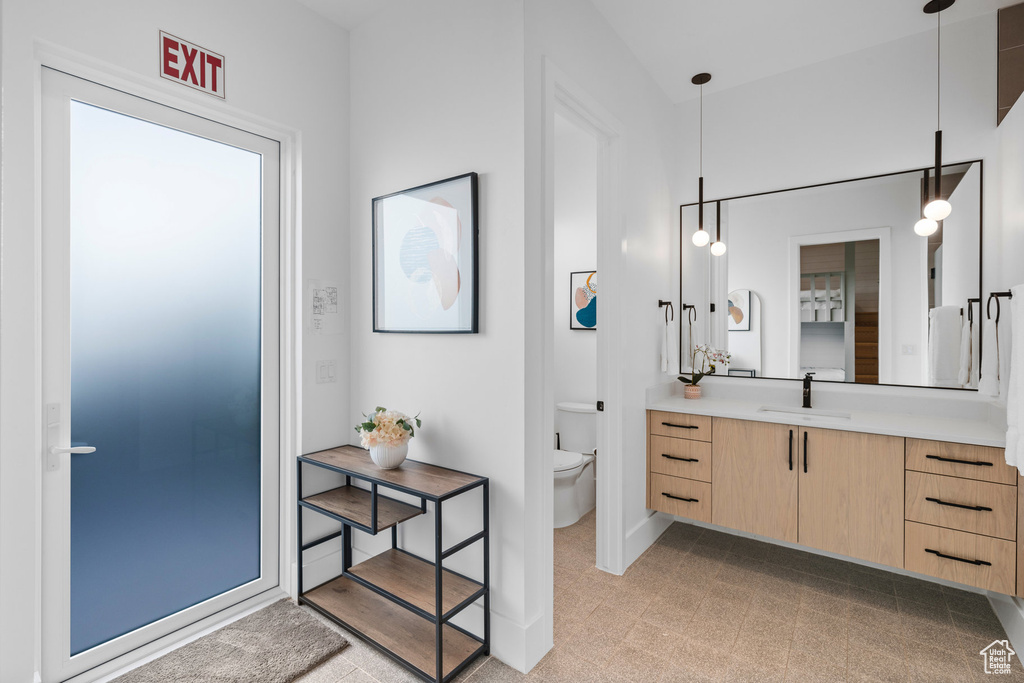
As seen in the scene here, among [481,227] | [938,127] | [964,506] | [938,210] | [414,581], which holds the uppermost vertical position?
[938,127]

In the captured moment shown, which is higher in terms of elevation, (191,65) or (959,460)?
(191,65)

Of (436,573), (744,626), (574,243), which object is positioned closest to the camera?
(436,573)

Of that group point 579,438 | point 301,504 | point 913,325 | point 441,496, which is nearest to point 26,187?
point 301,504

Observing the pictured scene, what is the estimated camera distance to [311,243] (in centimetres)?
230

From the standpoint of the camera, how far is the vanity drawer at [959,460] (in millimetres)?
1883

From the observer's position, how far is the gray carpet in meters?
1.74

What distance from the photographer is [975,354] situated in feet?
7.43

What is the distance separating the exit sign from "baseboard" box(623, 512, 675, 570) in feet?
9.51

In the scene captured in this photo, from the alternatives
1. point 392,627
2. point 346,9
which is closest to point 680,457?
point 392,627

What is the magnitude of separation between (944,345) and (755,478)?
3.70 ft

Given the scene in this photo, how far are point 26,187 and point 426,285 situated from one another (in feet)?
4.48

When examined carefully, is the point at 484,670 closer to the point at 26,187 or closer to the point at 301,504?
the point at 301,504

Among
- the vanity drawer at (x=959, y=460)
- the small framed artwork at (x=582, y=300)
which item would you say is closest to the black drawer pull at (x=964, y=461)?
the vanity drawer at (x=959, y=460)

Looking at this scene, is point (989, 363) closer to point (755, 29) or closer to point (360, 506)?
point (755, 29)
